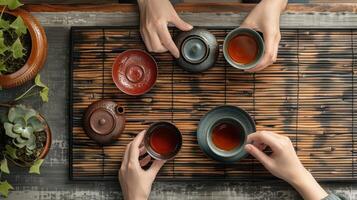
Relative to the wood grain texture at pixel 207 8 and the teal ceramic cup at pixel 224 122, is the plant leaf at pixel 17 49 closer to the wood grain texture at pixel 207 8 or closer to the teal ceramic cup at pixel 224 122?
the wood grain texture at pixel 207 8

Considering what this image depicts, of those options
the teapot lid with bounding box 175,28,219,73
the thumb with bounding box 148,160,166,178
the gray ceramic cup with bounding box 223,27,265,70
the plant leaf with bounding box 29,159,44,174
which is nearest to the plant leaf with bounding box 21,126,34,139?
the plant leaf with bounding box 29,159,44,174

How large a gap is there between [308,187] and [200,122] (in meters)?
0.46

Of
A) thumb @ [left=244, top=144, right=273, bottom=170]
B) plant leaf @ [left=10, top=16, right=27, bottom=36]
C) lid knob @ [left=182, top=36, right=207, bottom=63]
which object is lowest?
thumb @ [left=244, top=144, right=273, bottom=170]

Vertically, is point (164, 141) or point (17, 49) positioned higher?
point (17, 49)

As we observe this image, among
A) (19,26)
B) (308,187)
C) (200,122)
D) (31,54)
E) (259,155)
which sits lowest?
(308,187)

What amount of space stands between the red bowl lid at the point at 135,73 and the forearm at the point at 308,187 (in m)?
0.65

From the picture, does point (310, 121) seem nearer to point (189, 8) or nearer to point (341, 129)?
point (341, 129)

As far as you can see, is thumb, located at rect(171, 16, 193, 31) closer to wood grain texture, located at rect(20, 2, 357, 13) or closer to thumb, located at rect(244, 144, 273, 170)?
wood grain texture, located at rect(20, 2, 357, 13)

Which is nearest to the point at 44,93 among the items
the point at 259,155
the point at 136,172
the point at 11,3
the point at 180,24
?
the point at 11,3

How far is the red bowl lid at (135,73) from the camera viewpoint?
1839 mm

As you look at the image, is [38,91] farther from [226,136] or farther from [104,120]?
[226,136]

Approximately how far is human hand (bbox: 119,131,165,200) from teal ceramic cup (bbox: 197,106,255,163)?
7.2 inches

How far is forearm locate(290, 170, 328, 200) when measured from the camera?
1.75m

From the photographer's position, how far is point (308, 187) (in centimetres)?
176
